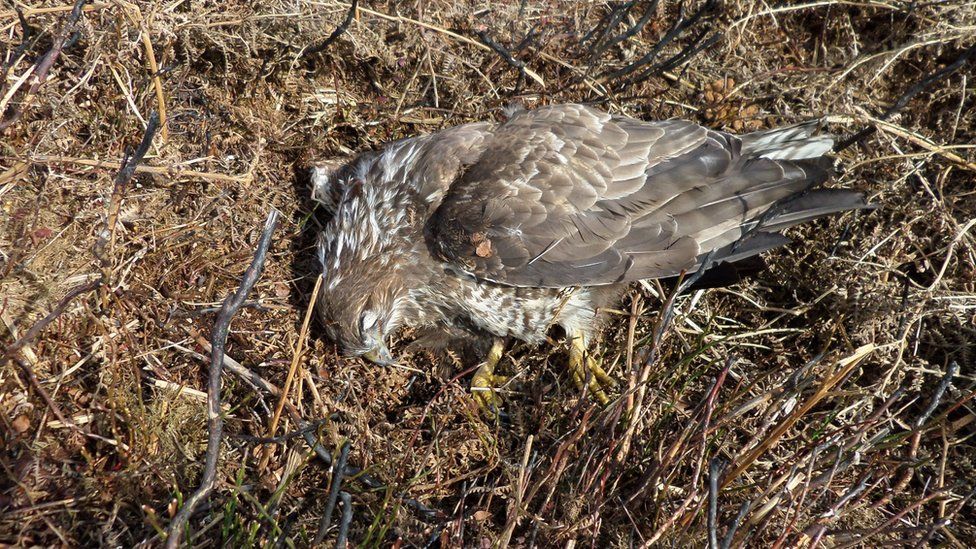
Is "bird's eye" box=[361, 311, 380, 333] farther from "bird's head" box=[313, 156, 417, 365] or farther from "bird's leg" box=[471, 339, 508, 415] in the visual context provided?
"bird's leg" box=[471, 339, 508, 415]

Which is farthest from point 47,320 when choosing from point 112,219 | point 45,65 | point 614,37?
point 614,37

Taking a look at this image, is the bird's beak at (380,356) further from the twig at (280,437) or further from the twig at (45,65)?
the twig at (45,65)

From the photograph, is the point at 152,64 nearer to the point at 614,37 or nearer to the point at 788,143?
the point at 614,37

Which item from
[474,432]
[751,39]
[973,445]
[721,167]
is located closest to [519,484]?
[474,432]

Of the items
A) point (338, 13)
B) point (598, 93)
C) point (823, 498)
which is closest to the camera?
point (823, 498)

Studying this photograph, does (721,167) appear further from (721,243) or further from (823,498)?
(823,498)

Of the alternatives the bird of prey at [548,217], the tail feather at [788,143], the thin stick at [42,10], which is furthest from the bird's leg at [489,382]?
the thin stick at [42,10]

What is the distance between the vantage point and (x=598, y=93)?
445 centimetres

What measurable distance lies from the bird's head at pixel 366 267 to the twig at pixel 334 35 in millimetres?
814

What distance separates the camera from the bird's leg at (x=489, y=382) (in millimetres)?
3754

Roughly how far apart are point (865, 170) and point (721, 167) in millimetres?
1283

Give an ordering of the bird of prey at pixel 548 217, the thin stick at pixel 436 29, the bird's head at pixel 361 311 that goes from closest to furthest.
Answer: the bird of prey at pixel 548 217 → the bird's head at pixel 361 311 → the thin stick at pixel 436 29

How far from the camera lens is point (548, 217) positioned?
3395 millimetres

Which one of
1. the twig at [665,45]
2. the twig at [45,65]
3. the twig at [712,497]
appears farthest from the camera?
the twig at [665,45]
